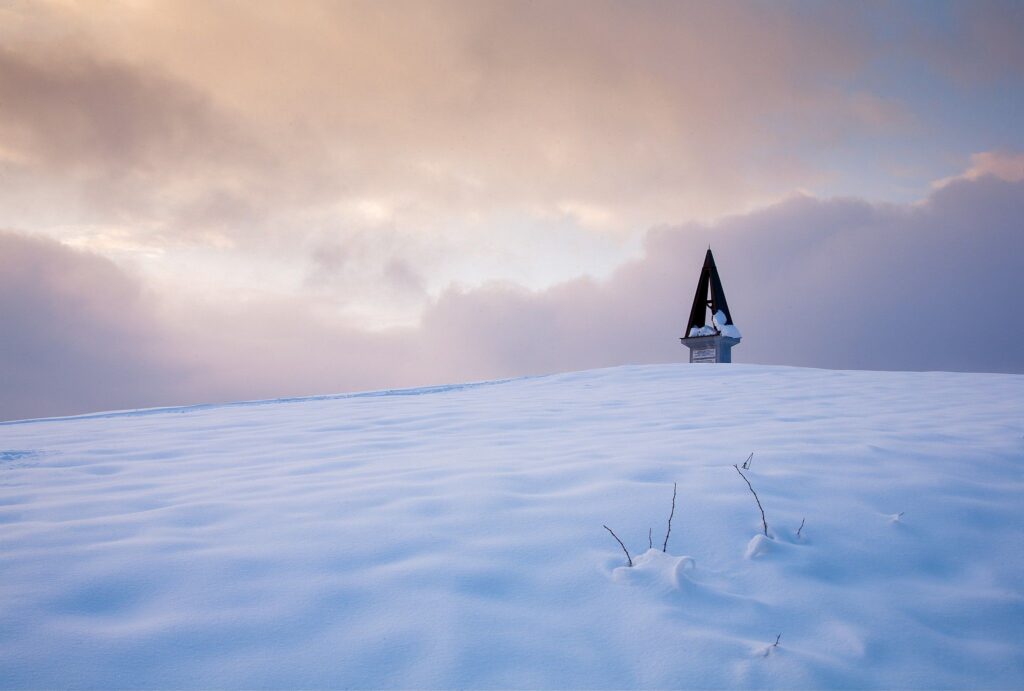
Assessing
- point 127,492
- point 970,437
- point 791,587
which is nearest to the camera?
point 791,587

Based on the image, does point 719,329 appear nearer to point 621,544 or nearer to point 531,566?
point 621,544

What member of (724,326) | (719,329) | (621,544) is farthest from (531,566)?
(724,326)

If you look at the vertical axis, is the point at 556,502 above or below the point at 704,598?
above

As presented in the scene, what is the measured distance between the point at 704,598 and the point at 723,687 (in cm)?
37

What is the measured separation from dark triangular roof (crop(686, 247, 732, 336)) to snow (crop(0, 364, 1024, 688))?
53.6 ft

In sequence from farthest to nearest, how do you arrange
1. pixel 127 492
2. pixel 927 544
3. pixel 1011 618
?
pixel 127 492 < pixel 927 544 < pixel 1011 618

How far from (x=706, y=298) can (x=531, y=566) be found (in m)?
20.0

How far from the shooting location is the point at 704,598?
167 cm

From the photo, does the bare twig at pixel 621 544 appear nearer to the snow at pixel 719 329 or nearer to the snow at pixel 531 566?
the snow at pixel 531 566

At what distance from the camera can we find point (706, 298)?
20234 millimetres

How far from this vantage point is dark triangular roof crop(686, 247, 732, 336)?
19672 mm

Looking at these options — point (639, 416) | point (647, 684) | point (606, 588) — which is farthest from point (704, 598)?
point (639, 416)

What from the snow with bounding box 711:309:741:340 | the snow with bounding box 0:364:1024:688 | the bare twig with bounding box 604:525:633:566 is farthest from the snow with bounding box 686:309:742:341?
the bare twig with bounding box 604:525:633:566

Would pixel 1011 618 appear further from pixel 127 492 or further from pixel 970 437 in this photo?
pixel 127 492
